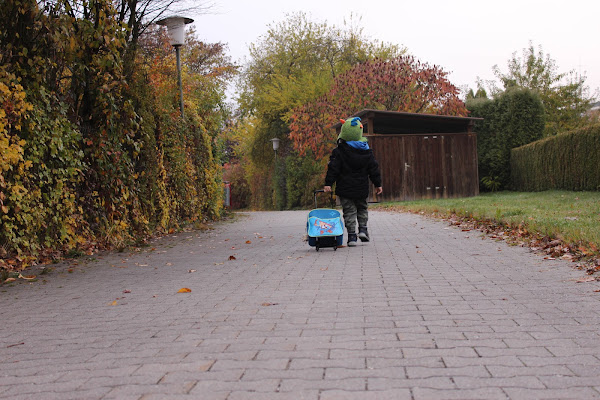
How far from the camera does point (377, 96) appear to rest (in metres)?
31.4

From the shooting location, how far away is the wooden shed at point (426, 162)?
87.2ft

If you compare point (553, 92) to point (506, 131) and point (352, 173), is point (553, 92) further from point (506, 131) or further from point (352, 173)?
point (352, 173)

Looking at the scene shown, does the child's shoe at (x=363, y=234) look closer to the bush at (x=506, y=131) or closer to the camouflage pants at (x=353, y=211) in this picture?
the camouflage pants at (x=353, y=211)

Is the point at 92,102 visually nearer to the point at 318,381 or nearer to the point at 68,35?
the point at 68,35

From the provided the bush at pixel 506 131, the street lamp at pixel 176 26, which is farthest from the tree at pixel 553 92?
the street lamp at pixel 176 26

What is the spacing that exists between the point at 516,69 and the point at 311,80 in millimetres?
16536

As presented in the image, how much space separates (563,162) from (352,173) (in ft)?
45.9

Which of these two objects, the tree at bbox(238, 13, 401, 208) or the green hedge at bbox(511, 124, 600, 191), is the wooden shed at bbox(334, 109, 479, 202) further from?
the tree at bbox(238, 13, 401, 208)

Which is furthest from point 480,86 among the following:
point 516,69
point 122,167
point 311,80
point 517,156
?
point 122,167

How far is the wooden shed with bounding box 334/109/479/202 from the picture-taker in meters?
26.6

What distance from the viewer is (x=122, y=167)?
10570 mm

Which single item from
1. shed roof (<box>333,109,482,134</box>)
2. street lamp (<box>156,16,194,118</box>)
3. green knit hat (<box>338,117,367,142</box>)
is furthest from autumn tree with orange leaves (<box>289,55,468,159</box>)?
green knit hat (<box>338,117,367,142</box>)

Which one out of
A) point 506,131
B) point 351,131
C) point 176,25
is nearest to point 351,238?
point 351,131

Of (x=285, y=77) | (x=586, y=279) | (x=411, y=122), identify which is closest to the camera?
(x=586, y=279)
